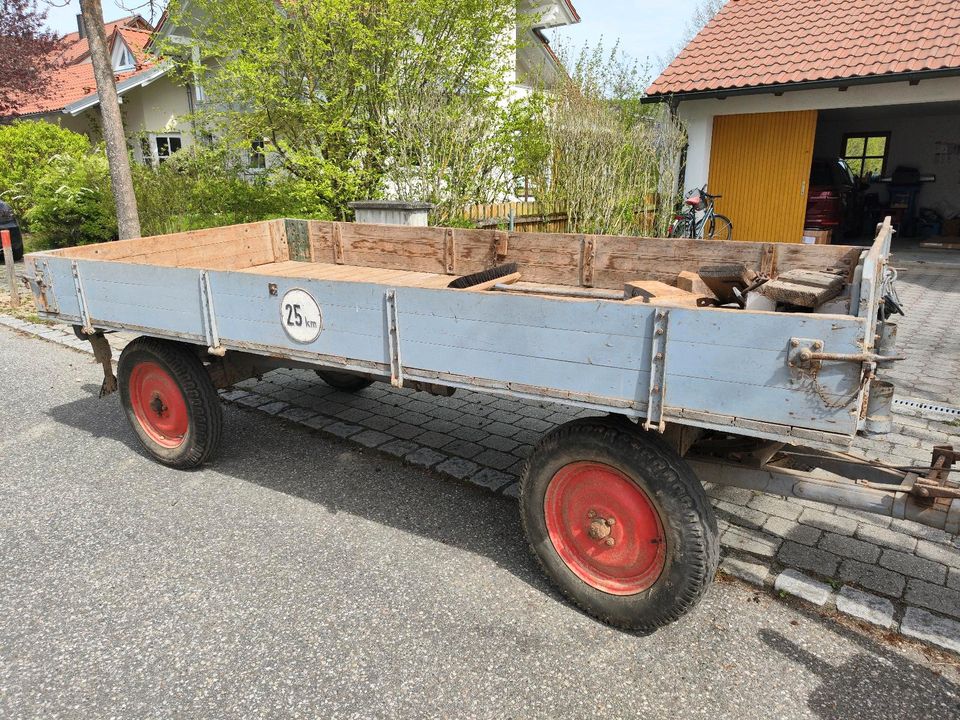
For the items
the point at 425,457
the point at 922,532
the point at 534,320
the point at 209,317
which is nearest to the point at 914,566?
the point at 922,532

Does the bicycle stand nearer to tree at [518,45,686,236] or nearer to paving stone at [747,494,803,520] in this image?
tree at [518,45,686,236]

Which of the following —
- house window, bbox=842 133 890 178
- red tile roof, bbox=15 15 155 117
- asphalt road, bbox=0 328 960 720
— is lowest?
asphalt road, bbox=0 328 960 720

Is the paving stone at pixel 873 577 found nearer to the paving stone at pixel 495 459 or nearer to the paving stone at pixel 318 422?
the paving stone at pixel 495 459

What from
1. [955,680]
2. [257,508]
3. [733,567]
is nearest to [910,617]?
[955,680]

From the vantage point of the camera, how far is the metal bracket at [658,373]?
2473 millimetres

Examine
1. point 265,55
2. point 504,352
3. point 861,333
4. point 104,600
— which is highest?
point 265,55

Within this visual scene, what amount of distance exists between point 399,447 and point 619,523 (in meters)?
2.26

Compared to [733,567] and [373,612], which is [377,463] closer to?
[373,612]

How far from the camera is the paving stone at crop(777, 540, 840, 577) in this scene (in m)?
3.30

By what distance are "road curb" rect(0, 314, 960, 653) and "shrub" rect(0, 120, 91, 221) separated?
15.1 metres

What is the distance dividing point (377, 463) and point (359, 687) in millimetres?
2085

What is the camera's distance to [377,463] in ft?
15.1

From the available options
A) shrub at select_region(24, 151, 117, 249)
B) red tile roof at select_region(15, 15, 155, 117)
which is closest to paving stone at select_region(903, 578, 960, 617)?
shrub at select_region(24, 151, 117, 249)

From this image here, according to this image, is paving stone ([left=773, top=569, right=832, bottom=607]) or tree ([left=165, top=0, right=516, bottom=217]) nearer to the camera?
paving stone ([left=773, top=569, right=832, bottom=607])
